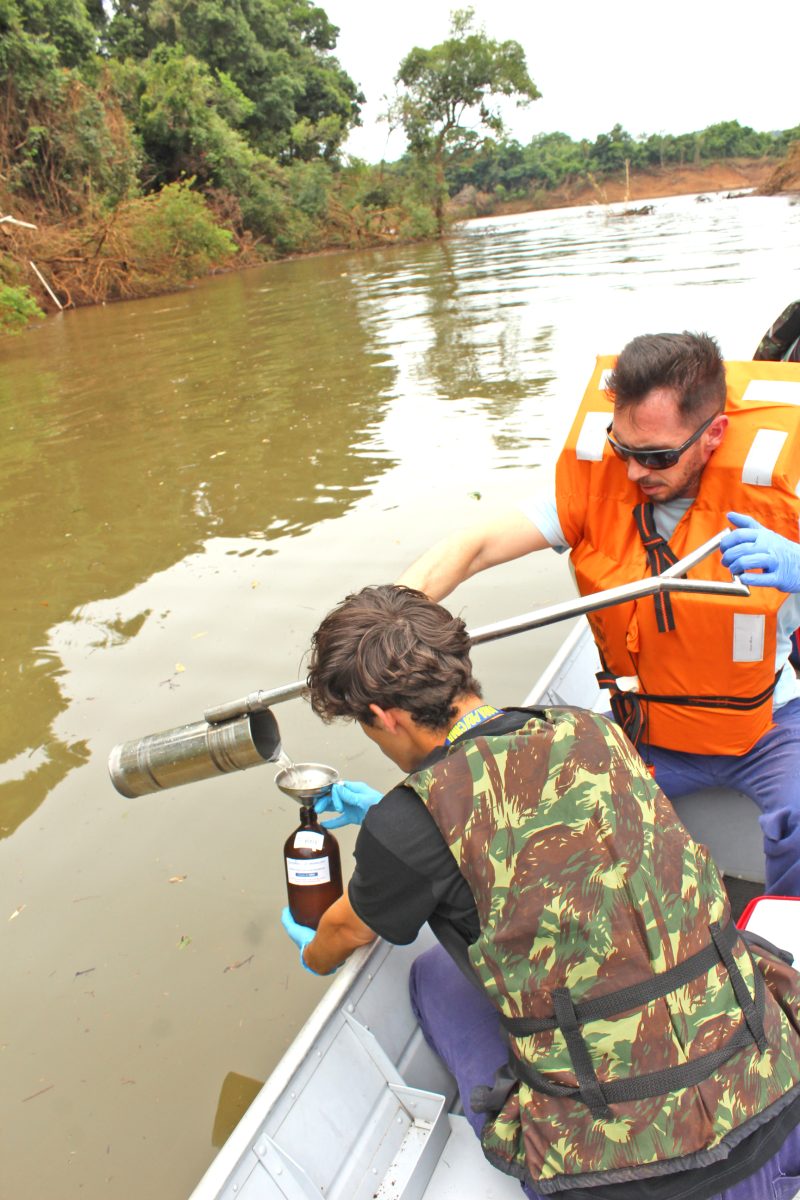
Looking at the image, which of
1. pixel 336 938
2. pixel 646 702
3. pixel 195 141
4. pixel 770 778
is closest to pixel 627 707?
pixel 646 702

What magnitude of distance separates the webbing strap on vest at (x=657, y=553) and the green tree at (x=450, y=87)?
35.1m

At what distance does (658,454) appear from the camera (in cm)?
232

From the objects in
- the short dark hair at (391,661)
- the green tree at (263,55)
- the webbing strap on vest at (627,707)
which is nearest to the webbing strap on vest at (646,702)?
the webbing strap on vest at (627,707)

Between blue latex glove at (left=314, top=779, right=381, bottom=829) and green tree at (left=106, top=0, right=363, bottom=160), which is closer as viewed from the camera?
blue latex glove at (left=314, top=779, right=381, bottom=829)

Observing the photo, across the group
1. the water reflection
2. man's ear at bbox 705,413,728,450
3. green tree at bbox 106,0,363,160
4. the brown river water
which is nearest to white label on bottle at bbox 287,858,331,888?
the brown river water

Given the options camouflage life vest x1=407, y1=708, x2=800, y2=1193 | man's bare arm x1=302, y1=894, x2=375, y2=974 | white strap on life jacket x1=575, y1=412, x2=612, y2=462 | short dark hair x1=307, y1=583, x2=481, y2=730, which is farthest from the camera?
white strap on life jacket x1=575, y1=412, x2=612, y2=462

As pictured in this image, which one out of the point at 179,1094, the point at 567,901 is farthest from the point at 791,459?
the point at 179,1094

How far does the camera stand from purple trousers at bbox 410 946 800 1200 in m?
1.89

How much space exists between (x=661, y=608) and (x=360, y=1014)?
1.23m

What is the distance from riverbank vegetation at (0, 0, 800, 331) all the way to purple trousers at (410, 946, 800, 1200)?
1522 cm

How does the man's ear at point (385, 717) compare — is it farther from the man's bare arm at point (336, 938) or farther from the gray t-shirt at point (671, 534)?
the gray t-shirt at point (671, 534)

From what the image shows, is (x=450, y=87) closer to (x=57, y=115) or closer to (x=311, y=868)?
(x=57, y=115)

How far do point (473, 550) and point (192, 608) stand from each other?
Result: 279 cm

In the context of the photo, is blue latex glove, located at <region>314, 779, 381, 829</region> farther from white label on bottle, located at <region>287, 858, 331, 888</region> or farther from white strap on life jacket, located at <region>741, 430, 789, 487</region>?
white strap on life jacket, located at <region>741, 430, 789, 487</region>
